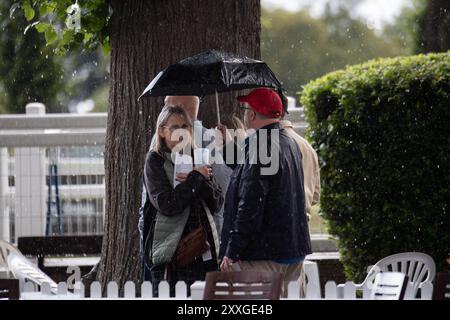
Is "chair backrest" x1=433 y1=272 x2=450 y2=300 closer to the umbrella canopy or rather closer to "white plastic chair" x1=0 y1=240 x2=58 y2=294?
the umbrella canopy

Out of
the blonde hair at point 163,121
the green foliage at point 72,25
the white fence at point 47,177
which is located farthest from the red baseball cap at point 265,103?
the white fence at point 47,177

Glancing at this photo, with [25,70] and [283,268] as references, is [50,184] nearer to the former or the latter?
[283,268]

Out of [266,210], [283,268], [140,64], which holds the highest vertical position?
[140,64]

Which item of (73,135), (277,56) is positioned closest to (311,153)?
(73,135)

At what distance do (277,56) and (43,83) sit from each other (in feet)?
56.4

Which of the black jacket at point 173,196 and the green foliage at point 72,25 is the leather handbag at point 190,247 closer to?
the black jacket at point 173,196

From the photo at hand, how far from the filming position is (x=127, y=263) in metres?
9.34

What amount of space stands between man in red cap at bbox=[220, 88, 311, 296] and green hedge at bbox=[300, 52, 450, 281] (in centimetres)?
377

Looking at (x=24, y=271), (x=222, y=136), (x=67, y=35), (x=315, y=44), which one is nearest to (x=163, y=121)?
(x=222, y=136)

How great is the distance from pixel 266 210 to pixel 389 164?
13.5ft

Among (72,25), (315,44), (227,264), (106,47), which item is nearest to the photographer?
(227,264)

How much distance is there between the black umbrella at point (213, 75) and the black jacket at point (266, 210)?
627mm

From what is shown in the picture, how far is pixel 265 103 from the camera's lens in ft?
25.2
